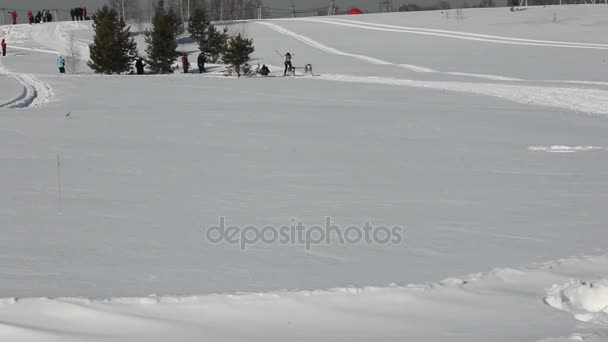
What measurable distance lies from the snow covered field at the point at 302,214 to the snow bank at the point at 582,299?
0.02 metres

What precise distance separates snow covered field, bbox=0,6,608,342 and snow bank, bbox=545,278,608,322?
2 centimetres

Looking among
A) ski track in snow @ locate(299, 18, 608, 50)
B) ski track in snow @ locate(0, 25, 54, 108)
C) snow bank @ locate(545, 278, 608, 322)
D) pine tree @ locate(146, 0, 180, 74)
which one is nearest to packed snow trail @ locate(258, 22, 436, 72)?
ski track in snow @ locate(299, 18, 608, 50)

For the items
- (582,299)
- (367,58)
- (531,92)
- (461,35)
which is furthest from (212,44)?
(582,299)

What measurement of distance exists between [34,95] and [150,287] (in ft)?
61.1

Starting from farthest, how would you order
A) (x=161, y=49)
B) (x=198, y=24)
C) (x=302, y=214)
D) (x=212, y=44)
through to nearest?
1. (x=198, y=24)
2. (x=212, y=44)
3. (x=161, y=49)
4. (x=302, y=214)

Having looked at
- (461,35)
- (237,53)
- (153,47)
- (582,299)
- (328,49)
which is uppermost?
(461,35)

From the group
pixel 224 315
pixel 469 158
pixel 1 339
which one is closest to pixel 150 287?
pixel 224 315

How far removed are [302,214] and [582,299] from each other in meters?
3.49

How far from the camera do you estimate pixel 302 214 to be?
8352mm

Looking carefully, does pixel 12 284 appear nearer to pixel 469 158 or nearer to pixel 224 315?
pixel 224 315

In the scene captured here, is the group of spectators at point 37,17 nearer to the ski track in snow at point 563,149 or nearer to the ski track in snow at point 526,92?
the ski track in snow at point 526,92

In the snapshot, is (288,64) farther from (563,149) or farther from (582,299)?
(582,299)

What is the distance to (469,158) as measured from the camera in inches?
497

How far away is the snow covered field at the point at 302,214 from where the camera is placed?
504cm
